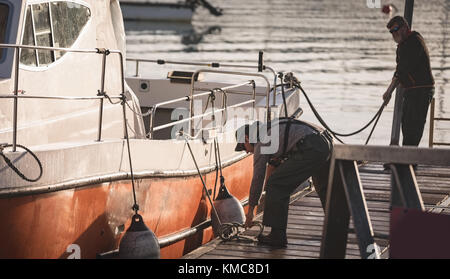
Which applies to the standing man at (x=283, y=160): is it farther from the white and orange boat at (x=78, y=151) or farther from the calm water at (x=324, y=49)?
the calm water at (x=324, y=49)

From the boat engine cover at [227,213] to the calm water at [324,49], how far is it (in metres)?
14.0

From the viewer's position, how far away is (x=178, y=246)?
862 cm

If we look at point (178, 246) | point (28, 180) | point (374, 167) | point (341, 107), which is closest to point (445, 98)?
point (341, 107)

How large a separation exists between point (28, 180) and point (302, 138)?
2733 millimetres

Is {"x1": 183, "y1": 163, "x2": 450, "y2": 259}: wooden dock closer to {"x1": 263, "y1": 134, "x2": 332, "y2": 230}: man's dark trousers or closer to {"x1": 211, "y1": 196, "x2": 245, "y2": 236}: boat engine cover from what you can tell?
{"x1": 211, "y1": 196, "x2": 245, "y2": 236}: boat engine cover

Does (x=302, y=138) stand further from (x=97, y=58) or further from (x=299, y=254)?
(x=97, y=58)

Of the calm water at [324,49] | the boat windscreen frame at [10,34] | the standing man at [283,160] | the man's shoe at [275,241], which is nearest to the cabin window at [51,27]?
the boat windscreen frame at [10,34]

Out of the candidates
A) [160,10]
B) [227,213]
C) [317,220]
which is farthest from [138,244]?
[160,10]

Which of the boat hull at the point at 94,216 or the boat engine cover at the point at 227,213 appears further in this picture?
the boat engine cover at the point at 227,213

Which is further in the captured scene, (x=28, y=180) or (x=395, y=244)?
(x=28, y=180)

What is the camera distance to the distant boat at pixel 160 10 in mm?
88062

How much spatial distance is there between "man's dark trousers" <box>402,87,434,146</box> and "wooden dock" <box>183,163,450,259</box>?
795 millimetres

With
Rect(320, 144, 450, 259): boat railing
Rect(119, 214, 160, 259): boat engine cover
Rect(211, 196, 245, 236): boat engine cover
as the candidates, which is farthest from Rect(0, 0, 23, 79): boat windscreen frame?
Rect(320, 144, 450, 259): boat railing

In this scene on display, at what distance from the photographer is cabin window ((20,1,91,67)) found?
746cm
